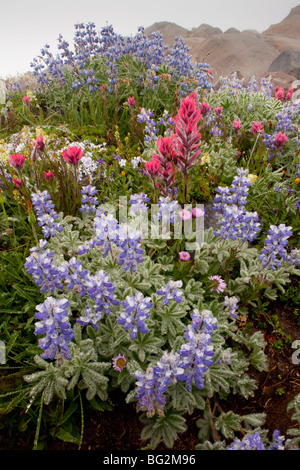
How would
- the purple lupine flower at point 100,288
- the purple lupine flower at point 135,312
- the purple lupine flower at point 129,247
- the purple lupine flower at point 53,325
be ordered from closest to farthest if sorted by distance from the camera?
the purple lupine flower at point 53,325, the purple lupine flower at point 135,312, the purple lupine flower at point 100,288, the purple lupine flower at point 129,247

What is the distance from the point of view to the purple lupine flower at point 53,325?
5.41ft

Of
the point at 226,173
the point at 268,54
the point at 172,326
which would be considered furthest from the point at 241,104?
the point at 268,54

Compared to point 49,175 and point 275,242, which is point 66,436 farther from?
point 49,175

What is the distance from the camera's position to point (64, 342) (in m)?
1.77

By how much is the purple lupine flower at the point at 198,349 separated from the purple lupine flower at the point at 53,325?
0.66 metres

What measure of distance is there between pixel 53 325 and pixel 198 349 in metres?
0.80

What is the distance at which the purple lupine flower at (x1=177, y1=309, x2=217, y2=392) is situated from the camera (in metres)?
1.70

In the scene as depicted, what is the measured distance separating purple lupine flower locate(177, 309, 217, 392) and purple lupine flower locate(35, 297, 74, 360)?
2.18 feet

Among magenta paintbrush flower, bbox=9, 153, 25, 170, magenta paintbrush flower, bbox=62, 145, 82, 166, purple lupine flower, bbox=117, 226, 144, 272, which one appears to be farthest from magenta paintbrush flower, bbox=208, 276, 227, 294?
magenta paintbrush flower, bbox=9, 153, 25, 170

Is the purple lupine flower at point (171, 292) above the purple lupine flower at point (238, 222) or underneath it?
underneath

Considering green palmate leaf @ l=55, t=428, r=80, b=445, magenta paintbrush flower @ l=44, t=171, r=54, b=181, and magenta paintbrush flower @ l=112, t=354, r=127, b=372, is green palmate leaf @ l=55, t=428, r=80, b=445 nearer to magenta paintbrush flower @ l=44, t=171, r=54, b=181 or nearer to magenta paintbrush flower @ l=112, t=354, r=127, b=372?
magenta paintbrush flower @ l=112, t=354, r=127, b=372

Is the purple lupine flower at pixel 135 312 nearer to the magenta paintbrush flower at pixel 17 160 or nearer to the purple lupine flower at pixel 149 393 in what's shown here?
the purple lupine flower at pixel 149 393

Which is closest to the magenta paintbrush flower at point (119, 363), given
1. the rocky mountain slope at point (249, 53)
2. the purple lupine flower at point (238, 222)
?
the purple lupine flower at point (238, 222)
